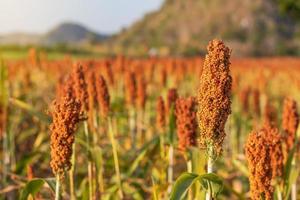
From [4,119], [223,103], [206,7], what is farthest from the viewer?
[206,7]

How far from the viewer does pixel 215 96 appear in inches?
81.5

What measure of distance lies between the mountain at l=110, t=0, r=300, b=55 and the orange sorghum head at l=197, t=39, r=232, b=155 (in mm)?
105994

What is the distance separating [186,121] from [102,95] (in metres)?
0.83

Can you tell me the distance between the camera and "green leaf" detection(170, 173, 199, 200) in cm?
226

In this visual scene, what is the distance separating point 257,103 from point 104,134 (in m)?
1.84

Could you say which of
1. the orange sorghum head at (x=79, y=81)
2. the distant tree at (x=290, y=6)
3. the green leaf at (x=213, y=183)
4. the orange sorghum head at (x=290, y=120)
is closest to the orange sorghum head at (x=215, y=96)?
the green leaf at (x=213, y=183)

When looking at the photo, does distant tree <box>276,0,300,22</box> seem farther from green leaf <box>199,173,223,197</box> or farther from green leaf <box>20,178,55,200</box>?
green leaf <box>199,173,223,197</box>

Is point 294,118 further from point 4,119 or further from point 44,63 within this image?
point 44,63

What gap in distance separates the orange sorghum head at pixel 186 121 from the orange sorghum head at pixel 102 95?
72cm

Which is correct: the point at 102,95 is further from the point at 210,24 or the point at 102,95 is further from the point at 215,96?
the point at 210,24

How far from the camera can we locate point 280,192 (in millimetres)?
3045

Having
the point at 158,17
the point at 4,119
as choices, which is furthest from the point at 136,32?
the point at 4,119

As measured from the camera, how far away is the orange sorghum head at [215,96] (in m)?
2.08

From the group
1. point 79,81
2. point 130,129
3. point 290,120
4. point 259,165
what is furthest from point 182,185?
point 130,129
